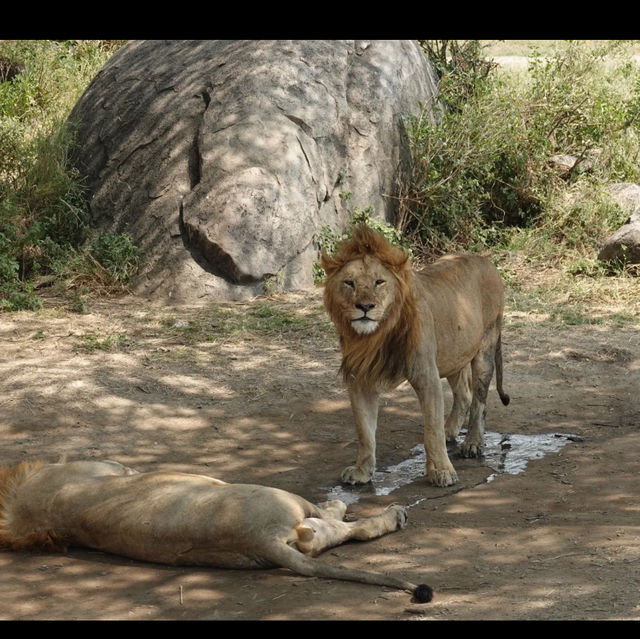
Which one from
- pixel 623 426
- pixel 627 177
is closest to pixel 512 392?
pixel 623 426

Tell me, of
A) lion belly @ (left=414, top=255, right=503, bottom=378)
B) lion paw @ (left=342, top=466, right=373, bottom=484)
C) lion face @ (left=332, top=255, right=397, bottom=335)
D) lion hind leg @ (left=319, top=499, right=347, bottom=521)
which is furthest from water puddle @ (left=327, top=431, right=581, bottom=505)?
lion face @ (left=332, top=255, right=397, bottom=335)

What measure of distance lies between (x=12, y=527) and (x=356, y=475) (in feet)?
6.65

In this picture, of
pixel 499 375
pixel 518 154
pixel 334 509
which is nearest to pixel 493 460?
pixel 499 375

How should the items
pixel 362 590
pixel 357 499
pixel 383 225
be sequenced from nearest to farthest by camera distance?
pixel 362 590
pixel 357 499
pixel 383 225

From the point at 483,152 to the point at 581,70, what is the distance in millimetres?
2470

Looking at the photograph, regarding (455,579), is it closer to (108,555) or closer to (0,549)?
(108,555)

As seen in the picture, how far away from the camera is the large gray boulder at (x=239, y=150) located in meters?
10.7

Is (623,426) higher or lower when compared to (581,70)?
lower

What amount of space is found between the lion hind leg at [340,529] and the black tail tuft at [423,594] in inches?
28.9

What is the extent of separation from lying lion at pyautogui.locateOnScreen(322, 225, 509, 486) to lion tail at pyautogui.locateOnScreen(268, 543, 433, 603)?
5.02 feet

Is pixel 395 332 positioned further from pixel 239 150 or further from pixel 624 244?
pixel 624 244

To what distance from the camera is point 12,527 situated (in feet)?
17.0

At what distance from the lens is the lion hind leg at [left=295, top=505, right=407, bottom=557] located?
4832mm

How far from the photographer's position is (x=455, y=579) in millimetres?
4645
